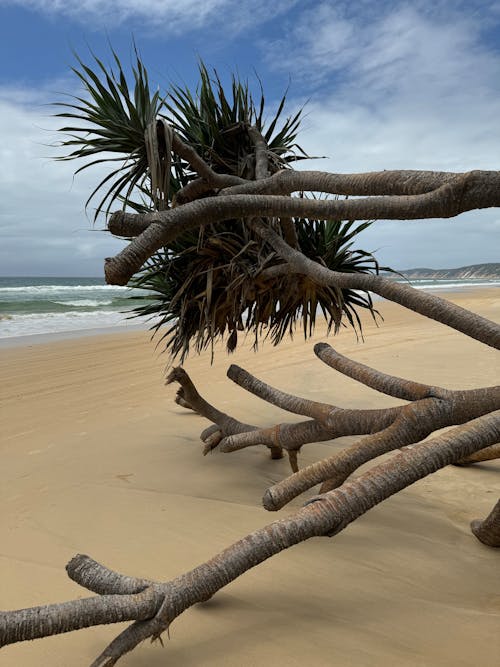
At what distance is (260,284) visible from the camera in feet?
11.3

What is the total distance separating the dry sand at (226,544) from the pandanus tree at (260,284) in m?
0.28

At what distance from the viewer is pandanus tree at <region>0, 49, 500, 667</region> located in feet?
5.45

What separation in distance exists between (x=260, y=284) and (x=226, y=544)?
1.59m

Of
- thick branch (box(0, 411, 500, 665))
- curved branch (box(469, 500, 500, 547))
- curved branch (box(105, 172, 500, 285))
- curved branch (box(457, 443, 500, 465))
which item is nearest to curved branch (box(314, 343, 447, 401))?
thick branch (box(0, 411, 500, 665))

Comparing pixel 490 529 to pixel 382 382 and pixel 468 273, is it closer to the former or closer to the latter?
pixel 382 382

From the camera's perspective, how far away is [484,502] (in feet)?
10.7

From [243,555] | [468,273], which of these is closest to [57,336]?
[243,555]

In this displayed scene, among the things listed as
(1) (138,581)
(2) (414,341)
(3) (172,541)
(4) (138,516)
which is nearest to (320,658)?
(1) (138,581)

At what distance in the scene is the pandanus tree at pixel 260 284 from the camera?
1.66 meters

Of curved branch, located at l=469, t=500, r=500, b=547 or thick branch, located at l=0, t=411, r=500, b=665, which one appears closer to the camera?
thick branch, located at l=0, t=411, r=500, b=665

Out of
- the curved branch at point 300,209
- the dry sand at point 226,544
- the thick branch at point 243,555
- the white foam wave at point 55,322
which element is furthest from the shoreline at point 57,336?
the thick branch at point 243,555

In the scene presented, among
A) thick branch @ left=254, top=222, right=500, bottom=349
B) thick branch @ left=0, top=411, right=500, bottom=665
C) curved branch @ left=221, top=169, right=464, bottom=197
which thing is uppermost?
curved branch @ left=221, top=169, right=464, bottom=197

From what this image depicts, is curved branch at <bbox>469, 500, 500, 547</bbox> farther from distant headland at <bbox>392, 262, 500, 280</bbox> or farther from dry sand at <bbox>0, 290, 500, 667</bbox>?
distant headland at <bbox>392, 262, 500, 280</bbox>

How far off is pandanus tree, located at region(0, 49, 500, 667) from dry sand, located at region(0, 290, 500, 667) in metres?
0.28
